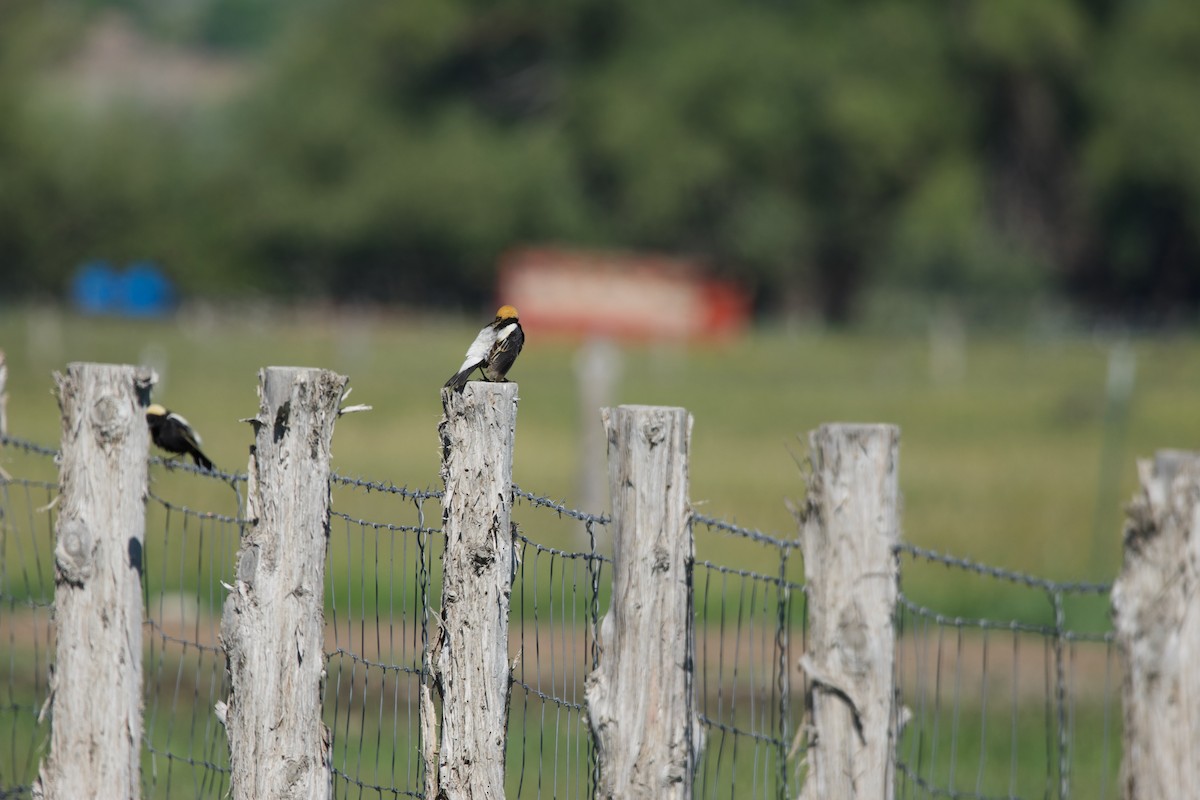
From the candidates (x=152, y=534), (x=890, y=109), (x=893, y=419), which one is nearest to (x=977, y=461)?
(x=893, y=419)

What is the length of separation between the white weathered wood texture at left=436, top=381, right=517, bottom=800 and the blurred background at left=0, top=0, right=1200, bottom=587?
85.7 ft

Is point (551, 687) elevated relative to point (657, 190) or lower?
lower

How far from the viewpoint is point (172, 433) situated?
5672mm

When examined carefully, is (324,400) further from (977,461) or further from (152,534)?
(977,461)

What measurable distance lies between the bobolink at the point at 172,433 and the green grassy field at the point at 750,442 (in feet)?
3.91

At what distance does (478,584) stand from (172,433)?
1.91 meters

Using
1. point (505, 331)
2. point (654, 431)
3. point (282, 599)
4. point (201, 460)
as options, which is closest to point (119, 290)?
point (201, 460)

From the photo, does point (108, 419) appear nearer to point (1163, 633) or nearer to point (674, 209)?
point (1163, 633)

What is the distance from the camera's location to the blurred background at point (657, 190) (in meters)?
36.6

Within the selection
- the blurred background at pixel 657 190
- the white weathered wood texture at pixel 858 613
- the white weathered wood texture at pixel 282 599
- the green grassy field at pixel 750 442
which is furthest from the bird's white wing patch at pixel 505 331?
the blurred background at pixel 657 190

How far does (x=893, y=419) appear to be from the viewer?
26.6 m

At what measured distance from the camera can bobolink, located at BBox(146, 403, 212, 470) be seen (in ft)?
18.4

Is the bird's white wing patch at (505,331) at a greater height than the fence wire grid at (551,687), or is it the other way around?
the bird's white wing patch at (505,331)

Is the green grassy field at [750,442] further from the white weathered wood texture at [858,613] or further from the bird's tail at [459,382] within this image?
the white weathered wood texture at [858,613]
